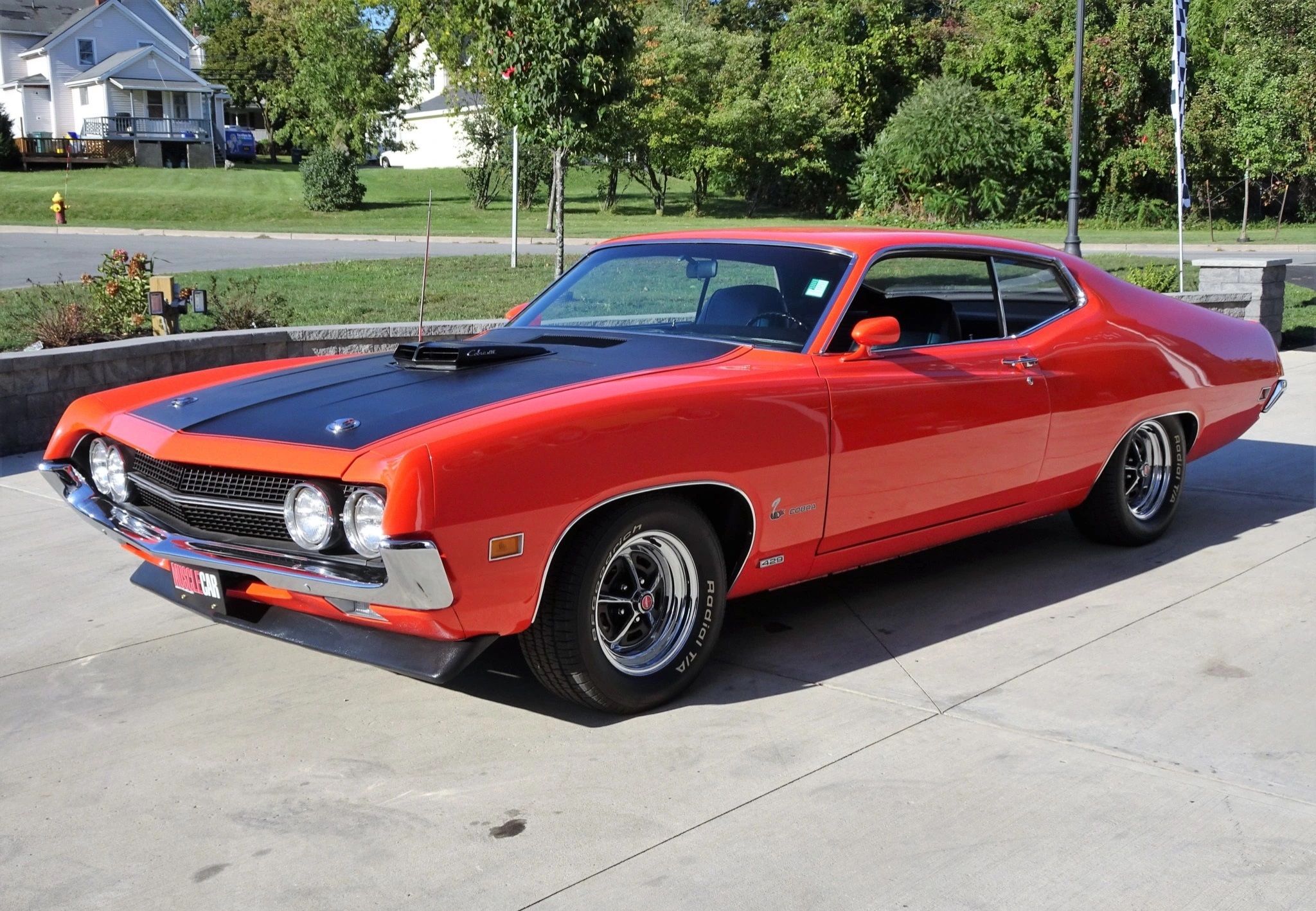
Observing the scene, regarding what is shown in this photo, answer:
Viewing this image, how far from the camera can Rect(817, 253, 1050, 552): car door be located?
468cm

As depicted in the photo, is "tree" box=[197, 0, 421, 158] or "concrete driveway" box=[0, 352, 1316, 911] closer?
"concrete driveway" box=[0, 352, 1316, 911]

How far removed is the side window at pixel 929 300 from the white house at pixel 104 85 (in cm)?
5325

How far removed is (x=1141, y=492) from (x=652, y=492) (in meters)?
3.23

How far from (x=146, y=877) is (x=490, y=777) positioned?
0.95 metres

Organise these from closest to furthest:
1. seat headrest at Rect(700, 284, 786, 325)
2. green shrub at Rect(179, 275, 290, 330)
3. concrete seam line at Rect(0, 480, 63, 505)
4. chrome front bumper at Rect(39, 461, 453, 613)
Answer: chrome front bumper at Rect(39, 461, 453, 613), seat headrest at Rect(700, 284, 786, 325), concrete seam line at Rect(0, 480, 63, 505), green shrub at Rect(179, 275, 290, 330)

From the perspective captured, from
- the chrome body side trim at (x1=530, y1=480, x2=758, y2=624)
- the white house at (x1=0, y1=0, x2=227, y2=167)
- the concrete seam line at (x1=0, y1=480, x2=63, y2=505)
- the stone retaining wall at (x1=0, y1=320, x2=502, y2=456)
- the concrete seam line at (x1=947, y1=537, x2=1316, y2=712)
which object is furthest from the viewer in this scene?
the white house at (x1=0, y1=0, x2=227, y2=167)

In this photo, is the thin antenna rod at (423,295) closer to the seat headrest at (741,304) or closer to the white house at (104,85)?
the seat headrest at (741,304)

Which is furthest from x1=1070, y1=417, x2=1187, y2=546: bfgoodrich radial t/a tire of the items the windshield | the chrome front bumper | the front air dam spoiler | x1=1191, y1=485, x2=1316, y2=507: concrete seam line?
the chrome front bumper

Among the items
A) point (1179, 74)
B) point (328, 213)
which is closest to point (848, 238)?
point (1179, 74)

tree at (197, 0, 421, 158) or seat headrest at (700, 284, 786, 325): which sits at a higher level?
tree at (197, 0, 421, 158)

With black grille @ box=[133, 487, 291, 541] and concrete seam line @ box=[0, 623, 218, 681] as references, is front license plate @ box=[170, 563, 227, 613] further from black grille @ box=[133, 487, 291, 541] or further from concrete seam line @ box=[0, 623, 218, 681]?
concrete seam line @ box=[0, 623, 218, 681]

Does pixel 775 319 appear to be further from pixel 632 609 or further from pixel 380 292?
pixel 380 292

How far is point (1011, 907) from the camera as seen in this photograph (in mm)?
3080

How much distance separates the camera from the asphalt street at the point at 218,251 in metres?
18.9
